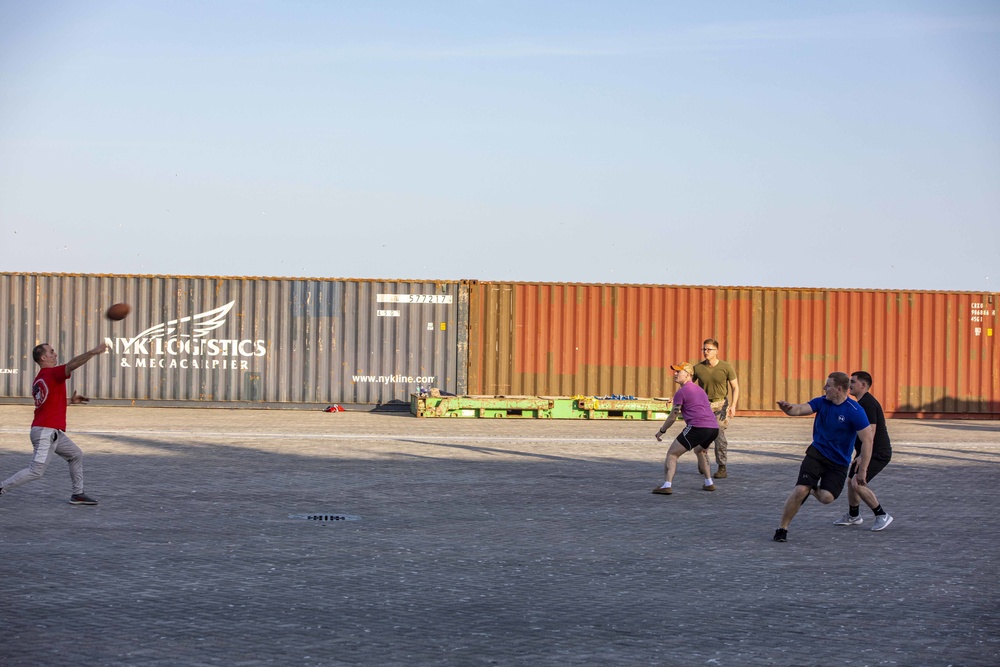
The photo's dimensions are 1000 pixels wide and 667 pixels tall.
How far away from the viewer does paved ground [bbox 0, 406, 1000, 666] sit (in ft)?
19.5

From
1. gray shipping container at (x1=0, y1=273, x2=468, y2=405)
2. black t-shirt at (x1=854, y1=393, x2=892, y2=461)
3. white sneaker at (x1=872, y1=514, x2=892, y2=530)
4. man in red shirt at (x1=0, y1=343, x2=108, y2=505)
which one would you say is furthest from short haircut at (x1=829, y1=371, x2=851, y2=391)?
gray shipping container at (x1=0, y1=273, x2=468, y2=405)

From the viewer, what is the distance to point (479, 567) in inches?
320

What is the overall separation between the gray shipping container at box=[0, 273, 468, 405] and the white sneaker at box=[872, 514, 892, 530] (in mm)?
16981

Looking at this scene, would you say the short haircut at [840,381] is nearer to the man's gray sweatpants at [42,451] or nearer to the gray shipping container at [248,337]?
the man's gray sweatpants at [42,451]

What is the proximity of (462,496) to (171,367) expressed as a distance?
16.4m

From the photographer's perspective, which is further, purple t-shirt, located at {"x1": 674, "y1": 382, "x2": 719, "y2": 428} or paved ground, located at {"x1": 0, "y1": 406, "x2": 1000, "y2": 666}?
purple t-shirt, located at {"x1": 674, "y1": 382, "x2": 719, "y2": 428}

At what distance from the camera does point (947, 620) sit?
6.63 m

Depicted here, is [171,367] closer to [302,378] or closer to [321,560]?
[302,378]

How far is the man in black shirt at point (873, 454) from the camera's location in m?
10.2

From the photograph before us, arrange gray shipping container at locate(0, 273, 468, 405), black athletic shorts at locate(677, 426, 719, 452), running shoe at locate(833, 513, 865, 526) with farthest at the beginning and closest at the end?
gray shipping container at locate(0, 273, 468, 405) < black athletic shorts at locate(677, 426, 719, 452) < running shoe at locate(833, 513, 865, 526)

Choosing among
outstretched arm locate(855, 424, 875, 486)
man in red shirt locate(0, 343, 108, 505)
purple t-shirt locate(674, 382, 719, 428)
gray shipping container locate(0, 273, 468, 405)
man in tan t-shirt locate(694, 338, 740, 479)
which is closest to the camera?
outstretched arm locate(855, 424, 875, 486)

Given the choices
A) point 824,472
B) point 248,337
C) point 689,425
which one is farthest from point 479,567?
point 248,337

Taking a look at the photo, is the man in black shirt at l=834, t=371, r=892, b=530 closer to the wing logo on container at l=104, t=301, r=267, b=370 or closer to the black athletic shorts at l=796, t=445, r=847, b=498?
the black athletic shorts at l=796, t=445, r=847, b=498

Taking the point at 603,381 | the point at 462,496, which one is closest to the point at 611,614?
the point at 462,496
